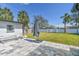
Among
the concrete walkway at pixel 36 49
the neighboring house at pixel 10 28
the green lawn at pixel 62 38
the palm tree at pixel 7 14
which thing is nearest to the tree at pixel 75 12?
the green lawn at pixel 62 38

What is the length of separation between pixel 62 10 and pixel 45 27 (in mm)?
452

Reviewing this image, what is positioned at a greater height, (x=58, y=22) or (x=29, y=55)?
(x=58, y=22)

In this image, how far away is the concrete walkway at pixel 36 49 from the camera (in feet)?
10.1

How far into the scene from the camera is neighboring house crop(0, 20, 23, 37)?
309cm

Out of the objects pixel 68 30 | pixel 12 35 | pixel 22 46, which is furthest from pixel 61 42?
pixel 12 35

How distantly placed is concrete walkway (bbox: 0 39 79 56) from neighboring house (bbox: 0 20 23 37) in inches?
6.8

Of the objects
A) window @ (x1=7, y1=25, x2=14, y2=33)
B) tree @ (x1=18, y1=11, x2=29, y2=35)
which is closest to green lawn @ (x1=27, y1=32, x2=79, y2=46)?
tree @ (x1=18, y1=11, x2=29, y2=35)

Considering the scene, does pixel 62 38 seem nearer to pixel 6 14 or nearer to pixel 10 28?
pixel 10 28

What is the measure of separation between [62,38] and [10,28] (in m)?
1.01

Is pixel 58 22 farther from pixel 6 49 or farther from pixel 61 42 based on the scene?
pixel 6 49

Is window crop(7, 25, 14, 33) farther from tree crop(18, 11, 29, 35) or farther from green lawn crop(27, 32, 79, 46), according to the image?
green lawn crop(27, 32, 79, 46)

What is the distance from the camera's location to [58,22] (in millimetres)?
3104

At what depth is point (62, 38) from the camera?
3.15m

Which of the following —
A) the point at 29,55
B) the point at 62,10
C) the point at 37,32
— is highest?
the point at 62,10
